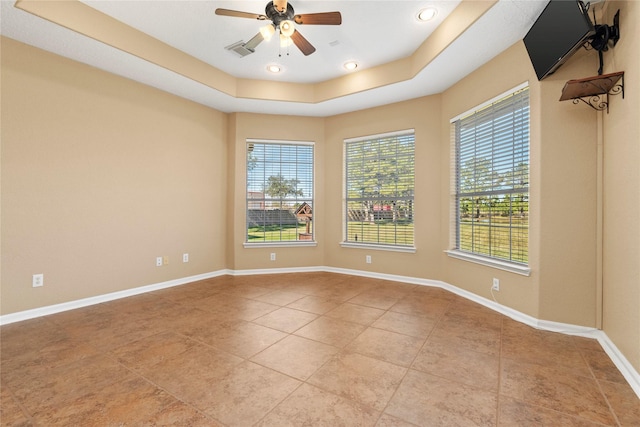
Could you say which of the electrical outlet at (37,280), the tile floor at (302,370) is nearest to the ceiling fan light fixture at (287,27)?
the tile floor at (302,370)

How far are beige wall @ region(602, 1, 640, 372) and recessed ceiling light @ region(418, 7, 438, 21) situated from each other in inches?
52.7

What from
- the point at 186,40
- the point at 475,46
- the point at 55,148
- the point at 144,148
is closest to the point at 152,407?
the point at 55,148

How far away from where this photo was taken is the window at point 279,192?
16.4 ft

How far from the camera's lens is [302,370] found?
200 centimetres

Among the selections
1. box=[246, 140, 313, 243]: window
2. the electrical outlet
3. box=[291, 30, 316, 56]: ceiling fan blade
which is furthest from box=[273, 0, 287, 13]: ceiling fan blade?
the electrical outlet

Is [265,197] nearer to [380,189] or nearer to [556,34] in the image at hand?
[380,189]

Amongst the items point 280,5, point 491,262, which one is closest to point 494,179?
point 491,262

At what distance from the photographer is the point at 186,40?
326cm

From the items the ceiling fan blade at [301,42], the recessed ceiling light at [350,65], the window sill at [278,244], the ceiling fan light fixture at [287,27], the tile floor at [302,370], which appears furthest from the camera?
the window sill at [278,244]

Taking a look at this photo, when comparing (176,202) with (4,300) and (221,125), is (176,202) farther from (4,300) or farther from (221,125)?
(4,300)

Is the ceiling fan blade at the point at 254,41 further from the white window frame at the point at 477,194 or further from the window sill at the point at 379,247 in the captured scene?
the window sill at the point at 379,247

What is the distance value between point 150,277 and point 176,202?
1.13 metres

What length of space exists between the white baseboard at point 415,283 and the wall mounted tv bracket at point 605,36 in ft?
7.78

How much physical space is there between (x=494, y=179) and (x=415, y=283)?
6.14 ft
